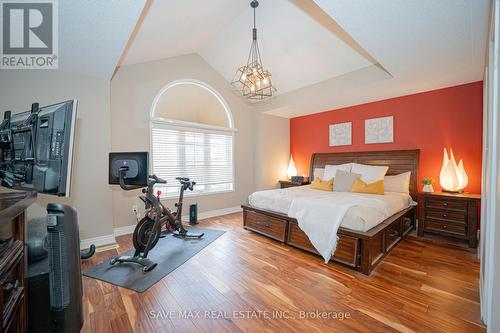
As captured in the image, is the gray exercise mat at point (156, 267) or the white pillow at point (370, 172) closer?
the gray exercise mat at point (156, 267)

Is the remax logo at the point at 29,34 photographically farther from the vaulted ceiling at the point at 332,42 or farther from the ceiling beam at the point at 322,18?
the ceiling beam at the point at 322,18

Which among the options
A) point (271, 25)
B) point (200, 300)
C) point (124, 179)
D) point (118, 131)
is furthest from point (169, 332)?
point (271, 25)

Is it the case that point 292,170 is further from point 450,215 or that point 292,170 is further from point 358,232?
point 358,232

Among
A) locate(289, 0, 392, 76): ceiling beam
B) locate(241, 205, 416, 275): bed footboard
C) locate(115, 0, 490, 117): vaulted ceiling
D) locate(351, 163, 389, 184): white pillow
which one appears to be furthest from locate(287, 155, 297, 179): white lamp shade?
locate(289, 0, 392, 76): ceiling beam

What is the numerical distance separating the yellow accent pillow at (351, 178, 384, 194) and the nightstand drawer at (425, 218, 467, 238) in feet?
2.49

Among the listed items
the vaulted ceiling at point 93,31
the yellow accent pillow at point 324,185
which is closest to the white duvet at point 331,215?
the yellow accent pillow at point 324,185

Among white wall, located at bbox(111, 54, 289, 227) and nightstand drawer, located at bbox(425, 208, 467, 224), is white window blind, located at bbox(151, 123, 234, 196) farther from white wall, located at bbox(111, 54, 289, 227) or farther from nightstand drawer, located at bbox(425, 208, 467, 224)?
nightstand drawer, located at bbox(425, 208, 467, 224)

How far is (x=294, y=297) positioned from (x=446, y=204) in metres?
2.68

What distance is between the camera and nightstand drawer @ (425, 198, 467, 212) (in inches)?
112

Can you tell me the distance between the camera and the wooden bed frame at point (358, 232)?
2.25 m

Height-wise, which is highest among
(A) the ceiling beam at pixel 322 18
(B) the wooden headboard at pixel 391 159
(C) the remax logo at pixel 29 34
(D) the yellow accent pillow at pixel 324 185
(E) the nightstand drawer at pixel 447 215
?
(A) the ceiling beam at pixel 322 18

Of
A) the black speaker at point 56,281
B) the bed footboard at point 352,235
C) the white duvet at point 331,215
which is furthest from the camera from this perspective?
the white duvet at point 331,215

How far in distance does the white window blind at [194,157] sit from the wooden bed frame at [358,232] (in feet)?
4.34

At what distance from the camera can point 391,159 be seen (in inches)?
153
